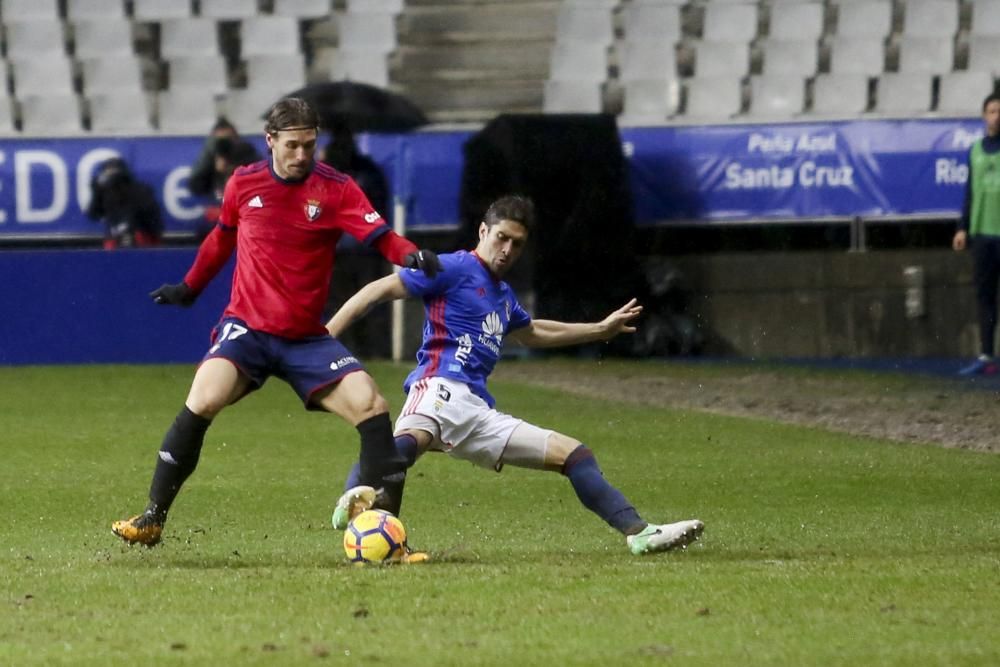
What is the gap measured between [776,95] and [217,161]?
5.91 m

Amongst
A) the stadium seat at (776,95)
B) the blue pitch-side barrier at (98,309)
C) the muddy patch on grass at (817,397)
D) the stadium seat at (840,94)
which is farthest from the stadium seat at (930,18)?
the blue pitch-side barrier at (98,309)

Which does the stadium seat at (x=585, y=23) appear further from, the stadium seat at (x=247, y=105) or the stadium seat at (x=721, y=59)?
the stadium seat at (x=247, y=105)

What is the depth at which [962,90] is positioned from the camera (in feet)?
62.2

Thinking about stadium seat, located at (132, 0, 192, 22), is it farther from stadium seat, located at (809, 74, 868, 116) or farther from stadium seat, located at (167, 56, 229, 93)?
stadium seat, located at (809, 74, 868, 116)

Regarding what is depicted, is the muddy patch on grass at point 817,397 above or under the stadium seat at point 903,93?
under

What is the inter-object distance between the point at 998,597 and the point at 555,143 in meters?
11.3

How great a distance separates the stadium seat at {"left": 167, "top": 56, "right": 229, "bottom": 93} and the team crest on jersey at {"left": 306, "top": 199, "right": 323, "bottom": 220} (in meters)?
13.0

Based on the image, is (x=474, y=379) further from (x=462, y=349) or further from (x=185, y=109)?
(x=185, y=109)

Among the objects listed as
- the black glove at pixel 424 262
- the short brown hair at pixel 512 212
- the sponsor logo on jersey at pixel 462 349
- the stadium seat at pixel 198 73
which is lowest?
the stadium seat at pixel 198 73

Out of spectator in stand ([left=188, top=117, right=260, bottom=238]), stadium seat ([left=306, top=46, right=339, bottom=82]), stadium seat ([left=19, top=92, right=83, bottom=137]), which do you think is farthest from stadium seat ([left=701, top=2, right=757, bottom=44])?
stadium seat ([left=19, top=92, right=83, bottom=137])

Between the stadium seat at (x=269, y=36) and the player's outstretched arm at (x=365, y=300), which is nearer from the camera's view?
the player's outstretched arm at (x=365, y=300)

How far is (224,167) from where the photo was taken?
55.2 feet

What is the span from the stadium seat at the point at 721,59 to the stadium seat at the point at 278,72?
413 cm

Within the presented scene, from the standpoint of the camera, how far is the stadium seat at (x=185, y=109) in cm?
1936
